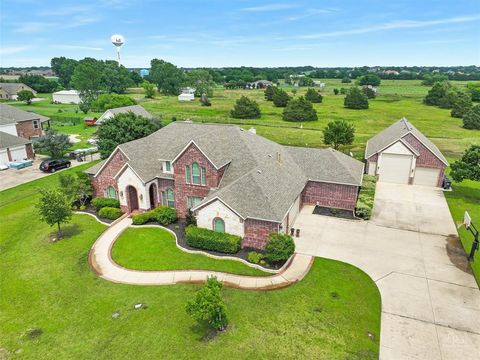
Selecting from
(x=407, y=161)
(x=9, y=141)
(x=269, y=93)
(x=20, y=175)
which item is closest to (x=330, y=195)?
(x=407, y=161)

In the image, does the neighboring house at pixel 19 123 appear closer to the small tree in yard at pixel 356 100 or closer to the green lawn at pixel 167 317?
the green lawn at pixel 167 317

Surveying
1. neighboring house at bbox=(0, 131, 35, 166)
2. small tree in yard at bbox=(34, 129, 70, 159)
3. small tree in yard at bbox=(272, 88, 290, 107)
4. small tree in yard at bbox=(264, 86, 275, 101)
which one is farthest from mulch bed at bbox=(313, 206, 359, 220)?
small tree in yard at bbox=(264, 86, 275, 101)

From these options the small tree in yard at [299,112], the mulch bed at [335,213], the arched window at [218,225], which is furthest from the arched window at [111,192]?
the small tree in yard at [299,112]

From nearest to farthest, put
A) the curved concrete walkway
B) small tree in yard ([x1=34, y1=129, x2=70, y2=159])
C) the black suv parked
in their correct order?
the curved concrete walkway → the black suv parked → small tree in yard ([x1=34, y1=129, x2=70, y2=159])

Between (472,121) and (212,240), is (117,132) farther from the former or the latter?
(472,121)

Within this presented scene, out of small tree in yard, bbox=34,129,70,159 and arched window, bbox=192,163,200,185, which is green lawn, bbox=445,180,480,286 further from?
small tree in yard, bbox=34,129,70,159

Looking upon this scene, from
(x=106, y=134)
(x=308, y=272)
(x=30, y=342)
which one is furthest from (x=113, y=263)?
(x=106, y=134)

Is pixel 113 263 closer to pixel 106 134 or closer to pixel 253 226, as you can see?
pixel 253 226
